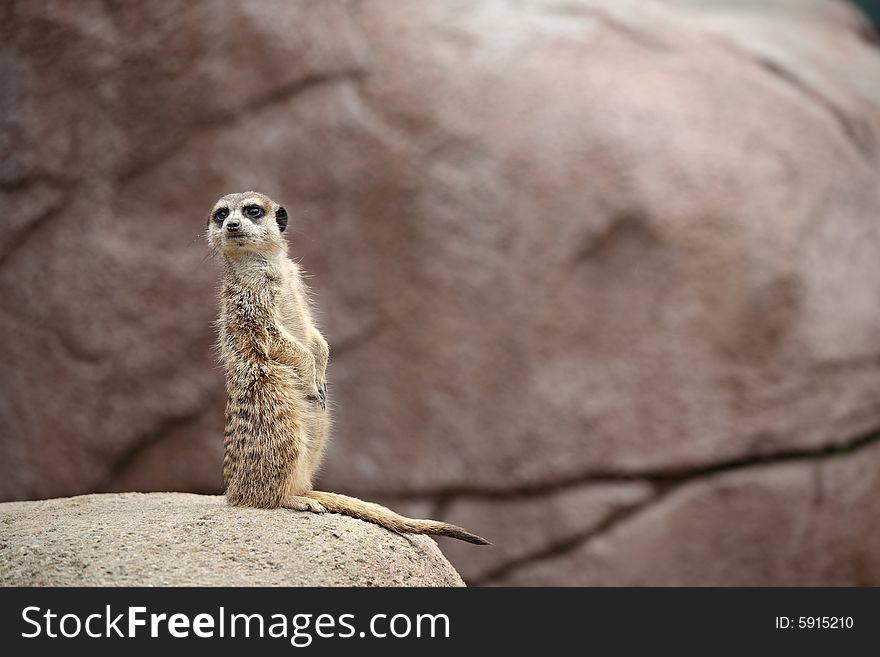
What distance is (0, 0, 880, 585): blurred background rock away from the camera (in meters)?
4.75

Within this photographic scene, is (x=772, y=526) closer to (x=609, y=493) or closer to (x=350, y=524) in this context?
(x=609, y=493)

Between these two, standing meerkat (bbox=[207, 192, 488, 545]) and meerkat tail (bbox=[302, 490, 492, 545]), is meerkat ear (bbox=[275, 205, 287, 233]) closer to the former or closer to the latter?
standing meerkat (bbox=[207, 192, 488, 545])

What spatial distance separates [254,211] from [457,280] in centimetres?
251

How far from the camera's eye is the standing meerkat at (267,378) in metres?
2.33

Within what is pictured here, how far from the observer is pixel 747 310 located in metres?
4.77

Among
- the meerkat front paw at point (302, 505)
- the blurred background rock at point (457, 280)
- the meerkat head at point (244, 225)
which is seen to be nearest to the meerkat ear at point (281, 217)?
the meerkat head at point (244, 225)

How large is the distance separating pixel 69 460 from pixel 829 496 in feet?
11.6

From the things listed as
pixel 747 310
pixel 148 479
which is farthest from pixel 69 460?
pixel 747 310

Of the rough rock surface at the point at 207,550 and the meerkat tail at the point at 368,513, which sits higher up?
the meerkat tail at the point at 368,513

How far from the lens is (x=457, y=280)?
478 centimetres

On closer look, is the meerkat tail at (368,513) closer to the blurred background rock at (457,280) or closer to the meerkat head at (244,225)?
the meerkat head at (244,225)

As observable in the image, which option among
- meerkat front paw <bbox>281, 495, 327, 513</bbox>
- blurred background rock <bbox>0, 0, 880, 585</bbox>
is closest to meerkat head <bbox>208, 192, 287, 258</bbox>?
meerkat front paw <bbox>281, 495, 327, 513</bbox>

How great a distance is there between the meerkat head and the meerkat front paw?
57 centimetres

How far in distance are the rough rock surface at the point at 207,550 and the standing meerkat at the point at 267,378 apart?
0.16 ft
